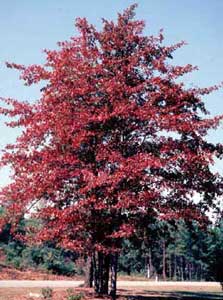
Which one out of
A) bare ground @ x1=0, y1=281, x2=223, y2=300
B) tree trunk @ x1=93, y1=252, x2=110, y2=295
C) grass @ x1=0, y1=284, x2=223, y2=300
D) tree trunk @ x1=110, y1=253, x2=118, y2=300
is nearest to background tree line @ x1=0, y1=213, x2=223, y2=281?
bare ground @ x1=0, y1=281, x2=223, y2=300

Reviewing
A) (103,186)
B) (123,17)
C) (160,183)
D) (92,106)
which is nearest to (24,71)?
(92,106)

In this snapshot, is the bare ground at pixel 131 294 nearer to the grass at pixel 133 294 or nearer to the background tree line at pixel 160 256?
the grass at pixel 133 294

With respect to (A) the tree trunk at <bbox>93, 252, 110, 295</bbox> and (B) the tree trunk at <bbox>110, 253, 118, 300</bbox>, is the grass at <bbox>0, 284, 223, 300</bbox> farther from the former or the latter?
(B) the tree trunk at <bbox>110, 253, 118, 300</bbox>

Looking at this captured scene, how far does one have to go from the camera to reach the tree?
644 inches

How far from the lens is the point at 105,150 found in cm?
1672

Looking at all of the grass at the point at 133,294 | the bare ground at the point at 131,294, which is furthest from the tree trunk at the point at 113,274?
the grass at the point at 133,294

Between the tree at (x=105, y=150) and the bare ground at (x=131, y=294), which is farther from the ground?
the tree at (x=105, y=150)

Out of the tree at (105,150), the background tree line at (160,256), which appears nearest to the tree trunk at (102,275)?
the tree at (105,150)

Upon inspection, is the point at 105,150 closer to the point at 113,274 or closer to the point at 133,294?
the point at 113,274

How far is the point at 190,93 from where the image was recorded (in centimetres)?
1819

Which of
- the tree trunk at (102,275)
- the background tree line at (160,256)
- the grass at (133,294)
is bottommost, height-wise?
the grass at (133,294)

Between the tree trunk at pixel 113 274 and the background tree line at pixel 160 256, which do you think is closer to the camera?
the tree trunk at pixel 113 274

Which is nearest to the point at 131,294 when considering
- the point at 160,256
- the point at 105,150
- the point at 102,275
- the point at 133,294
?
the point at 133,294

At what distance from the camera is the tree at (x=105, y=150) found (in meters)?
16.4
